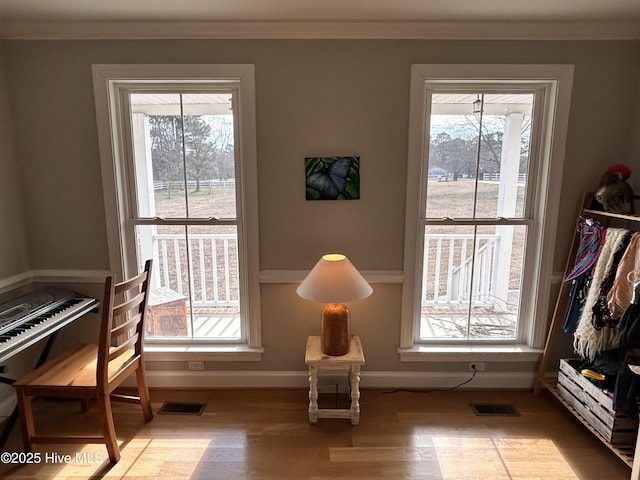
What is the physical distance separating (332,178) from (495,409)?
1.76 meters

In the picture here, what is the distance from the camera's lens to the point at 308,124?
207 centimetres

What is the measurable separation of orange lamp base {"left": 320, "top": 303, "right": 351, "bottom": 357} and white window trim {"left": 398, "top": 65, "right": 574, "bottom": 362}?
484 millimetres

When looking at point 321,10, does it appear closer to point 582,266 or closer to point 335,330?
point 335,330

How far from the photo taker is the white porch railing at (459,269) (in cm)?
228

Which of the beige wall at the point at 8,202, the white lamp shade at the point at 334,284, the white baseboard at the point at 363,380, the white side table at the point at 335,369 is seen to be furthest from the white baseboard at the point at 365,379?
the beige wall at the point at 8,202

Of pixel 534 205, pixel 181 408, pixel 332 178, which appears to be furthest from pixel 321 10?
pixel 181 408

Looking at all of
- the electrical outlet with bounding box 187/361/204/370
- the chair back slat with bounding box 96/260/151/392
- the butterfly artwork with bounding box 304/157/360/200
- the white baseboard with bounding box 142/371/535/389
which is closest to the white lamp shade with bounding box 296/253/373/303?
the butterfly artwork with bounding box 304/157/360/200

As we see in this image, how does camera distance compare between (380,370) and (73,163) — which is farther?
(380,370)

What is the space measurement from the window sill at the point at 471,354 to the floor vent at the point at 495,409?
0.89 ft

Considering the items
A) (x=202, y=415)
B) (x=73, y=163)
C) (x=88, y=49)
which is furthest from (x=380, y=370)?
(x=88, y=49)

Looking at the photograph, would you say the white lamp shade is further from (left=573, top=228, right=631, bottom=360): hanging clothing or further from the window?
(left=573, top=228, right=631, bottom=360): hanging clothing

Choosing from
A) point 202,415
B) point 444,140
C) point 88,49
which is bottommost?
point 202,415

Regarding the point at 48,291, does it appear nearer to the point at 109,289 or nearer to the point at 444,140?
the point at 109,289

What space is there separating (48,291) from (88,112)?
113 centimetres
